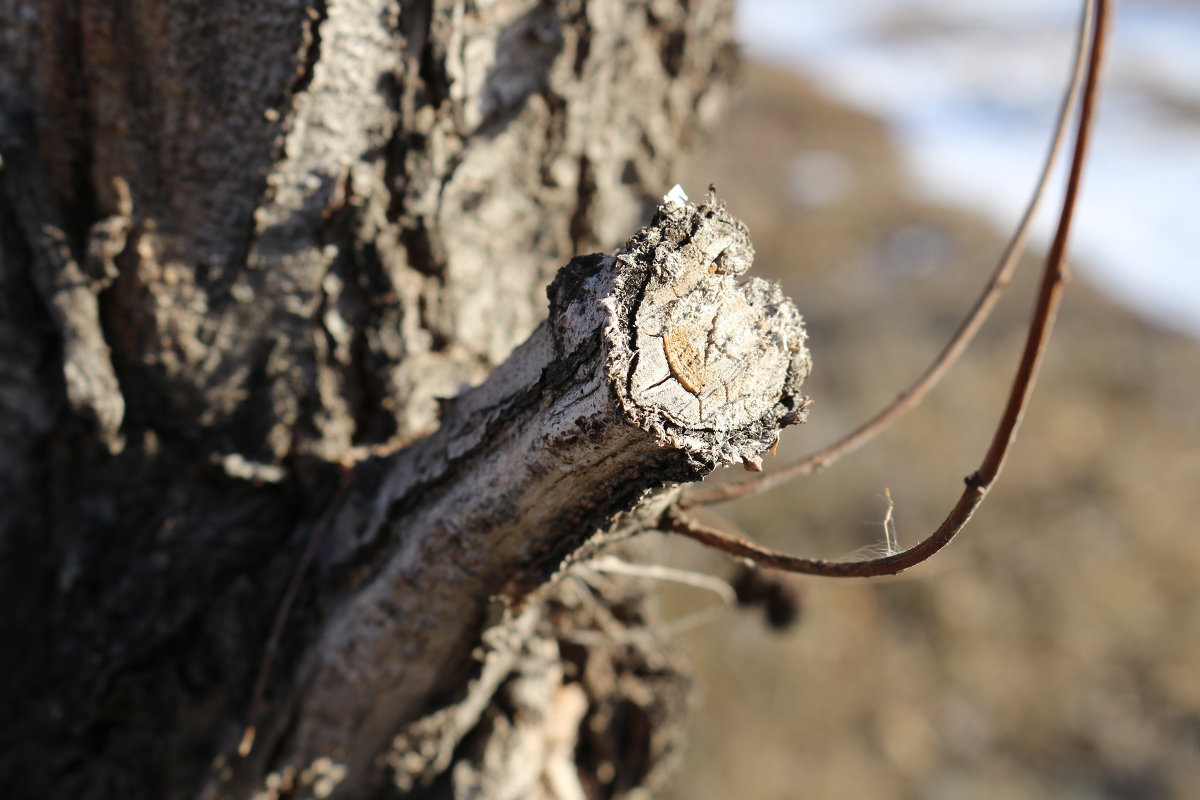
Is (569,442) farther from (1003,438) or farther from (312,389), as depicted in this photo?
(312,389)

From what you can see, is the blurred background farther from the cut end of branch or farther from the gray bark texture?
the gray bark texture

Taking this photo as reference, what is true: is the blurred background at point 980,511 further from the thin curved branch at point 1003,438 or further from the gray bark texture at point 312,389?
the gray bark texture at point 312,389

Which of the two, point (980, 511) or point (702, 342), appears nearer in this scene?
point (702, 342)

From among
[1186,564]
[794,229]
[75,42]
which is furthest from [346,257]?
[794,229]

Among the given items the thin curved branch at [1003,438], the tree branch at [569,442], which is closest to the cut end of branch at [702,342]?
the tree branch at [569,442]

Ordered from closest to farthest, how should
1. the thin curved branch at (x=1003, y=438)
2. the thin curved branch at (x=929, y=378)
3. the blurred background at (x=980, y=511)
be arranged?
the thin curved branch at (x=1003, y=438)
the thin curved branch at (x=929, y=378)
the blurred background at (x=980, y=511)

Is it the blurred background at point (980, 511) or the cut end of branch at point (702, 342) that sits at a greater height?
the cut end of branch at point (702, 342)

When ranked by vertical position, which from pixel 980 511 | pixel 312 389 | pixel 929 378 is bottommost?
pixel 980 511

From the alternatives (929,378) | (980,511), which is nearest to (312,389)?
(929,378)
